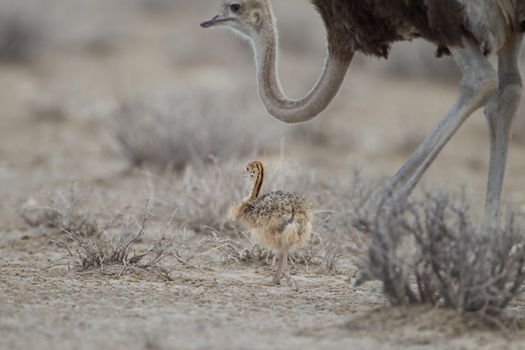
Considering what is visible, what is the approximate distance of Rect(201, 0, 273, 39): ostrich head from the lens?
595 centimetres

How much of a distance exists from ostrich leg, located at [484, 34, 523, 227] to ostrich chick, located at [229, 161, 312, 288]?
4.02 feet

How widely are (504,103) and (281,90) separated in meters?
1.30

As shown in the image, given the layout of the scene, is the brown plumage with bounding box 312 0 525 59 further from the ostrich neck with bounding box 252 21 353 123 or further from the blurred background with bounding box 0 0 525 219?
the blurred background with bounding box 0 0 525 219

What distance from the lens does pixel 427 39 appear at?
5367mm

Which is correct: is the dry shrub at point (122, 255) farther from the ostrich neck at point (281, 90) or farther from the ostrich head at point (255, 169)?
the ostrich neck at point (281, 90)

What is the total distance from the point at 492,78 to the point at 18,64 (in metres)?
12.4

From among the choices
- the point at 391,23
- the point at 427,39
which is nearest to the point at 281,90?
the point at 391,23

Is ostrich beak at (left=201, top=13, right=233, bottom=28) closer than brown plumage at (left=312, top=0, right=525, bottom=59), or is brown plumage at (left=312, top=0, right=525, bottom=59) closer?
brown plumage at (left=312, top=0, right=525, bottom=59)

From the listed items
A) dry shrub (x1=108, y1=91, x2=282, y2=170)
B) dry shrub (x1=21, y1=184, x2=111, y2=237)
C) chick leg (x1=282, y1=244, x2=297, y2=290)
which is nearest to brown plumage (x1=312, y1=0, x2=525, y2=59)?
chick leg (x1=282, y1=244, x2=297, y2=290)

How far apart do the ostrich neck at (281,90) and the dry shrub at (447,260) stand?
132cm

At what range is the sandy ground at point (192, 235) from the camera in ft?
13.9

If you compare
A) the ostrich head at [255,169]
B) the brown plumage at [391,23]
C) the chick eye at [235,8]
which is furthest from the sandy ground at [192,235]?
the chick eye at [235,8]

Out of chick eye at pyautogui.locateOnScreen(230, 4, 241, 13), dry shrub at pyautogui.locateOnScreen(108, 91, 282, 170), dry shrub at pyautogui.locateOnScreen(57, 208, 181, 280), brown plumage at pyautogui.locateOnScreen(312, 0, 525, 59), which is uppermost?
chick eye at pyautogui.locateOnScreen(230, 4, 241, 13)

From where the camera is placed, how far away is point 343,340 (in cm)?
416
